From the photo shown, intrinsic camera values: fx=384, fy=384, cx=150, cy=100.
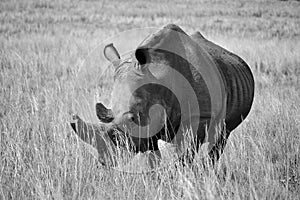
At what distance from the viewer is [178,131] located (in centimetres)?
255

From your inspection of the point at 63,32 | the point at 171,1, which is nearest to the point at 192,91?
the point at 63,32

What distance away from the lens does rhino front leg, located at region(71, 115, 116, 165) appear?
6.79ft

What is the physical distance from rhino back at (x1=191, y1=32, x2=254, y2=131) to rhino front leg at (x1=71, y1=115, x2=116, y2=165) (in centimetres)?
103

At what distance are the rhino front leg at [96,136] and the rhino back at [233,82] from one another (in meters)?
1.03

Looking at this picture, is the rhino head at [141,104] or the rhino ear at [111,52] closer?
the rhino head at [141,104]

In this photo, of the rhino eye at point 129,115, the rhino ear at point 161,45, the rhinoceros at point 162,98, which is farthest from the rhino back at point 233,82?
the rhino eye at point 129,115

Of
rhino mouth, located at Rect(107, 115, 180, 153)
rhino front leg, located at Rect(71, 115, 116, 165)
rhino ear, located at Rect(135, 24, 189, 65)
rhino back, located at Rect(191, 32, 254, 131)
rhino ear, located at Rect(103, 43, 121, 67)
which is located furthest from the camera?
rhino back, located at Rect(191, 32, 254, 131)

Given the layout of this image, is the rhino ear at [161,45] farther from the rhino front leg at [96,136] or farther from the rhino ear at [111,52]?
the rhino front leg at [96,136]

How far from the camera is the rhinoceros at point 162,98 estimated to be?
2.16 meters

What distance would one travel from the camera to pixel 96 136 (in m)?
2.15

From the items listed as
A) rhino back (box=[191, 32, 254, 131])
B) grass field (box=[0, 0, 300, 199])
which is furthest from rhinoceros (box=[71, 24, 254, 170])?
grass field (box=[0, 0, 300, 199])

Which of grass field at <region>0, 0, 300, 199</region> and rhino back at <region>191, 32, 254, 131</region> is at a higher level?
rhino back at <region>191, 32, 254, 131</region>

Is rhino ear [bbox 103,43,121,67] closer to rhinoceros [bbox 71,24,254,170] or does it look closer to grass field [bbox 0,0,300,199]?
rhinoceros [bbox 71,24,254,170]

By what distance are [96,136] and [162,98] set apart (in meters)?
0.47
